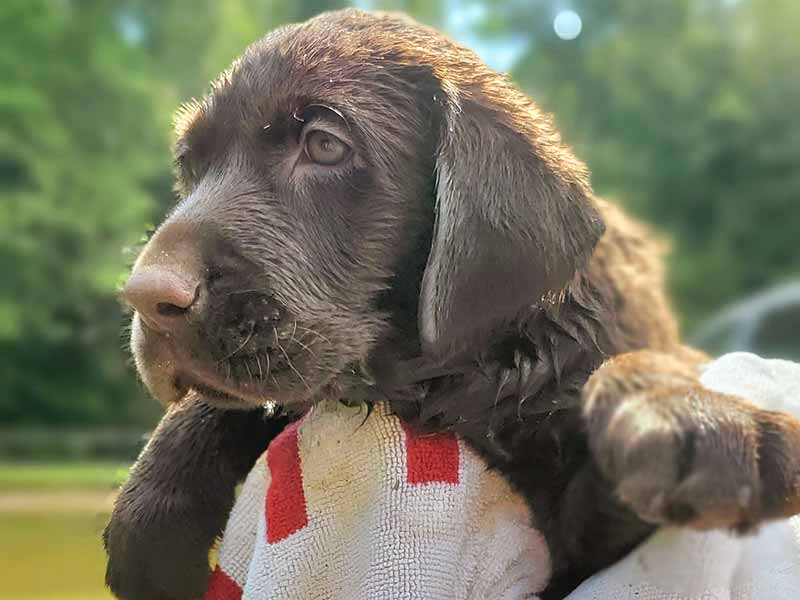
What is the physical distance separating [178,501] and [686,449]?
1.14 metres

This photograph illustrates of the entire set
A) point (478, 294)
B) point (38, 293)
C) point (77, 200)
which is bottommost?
point (478, 294)

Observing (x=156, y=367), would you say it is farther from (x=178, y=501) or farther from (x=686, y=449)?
(x=686, y=449)

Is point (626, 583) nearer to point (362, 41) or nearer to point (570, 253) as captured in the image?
point (570, 253)

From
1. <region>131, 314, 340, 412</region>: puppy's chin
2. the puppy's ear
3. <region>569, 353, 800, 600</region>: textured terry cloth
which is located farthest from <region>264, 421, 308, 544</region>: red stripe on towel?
<region>569, 353, 800, 600</region>: textured terry cloth

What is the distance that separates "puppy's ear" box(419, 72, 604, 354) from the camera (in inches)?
73.7

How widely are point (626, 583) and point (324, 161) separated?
1028mm

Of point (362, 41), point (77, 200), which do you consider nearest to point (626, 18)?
point (77, 200)

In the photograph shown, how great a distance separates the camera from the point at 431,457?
1850 millimetres

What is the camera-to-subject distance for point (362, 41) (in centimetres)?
215

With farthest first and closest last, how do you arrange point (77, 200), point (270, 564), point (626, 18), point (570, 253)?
point (626, 18) < point (77, 200) < point (570, 253) < point (270, 564)

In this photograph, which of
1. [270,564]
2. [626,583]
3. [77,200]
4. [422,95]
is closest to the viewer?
[626,583]

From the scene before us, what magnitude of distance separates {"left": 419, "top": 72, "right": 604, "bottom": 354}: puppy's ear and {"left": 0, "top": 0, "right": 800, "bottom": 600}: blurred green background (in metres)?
8.41

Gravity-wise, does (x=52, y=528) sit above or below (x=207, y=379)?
above

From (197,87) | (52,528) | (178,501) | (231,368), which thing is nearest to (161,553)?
(178,501)
